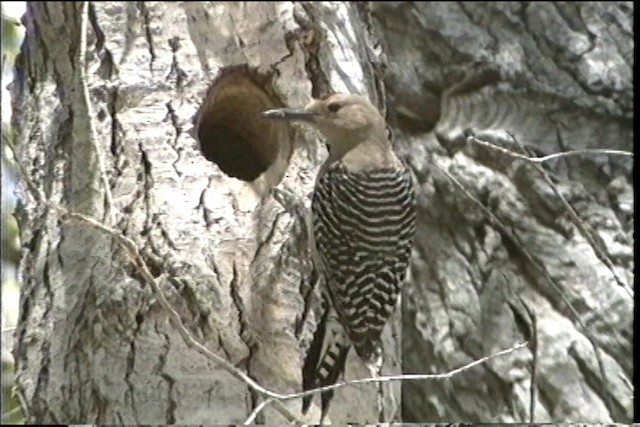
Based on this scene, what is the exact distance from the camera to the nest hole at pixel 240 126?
1.41m

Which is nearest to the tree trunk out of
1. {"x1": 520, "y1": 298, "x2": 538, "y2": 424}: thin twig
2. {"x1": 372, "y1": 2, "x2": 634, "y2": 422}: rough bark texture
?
{"x1": 372, "y1": 2, "x2": 634, "y2": 422}: rough bark texture

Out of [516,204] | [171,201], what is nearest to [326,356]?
[171,201]

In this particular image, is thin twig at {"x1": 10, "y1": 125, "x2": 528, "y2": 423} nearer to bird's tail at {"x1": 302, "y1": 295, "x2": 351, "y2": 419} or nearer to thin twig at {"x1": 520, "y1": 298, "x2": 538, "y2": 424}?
bird's tail at {"x1": 302, "y1": 295, "x2": 351, "y2": 419}

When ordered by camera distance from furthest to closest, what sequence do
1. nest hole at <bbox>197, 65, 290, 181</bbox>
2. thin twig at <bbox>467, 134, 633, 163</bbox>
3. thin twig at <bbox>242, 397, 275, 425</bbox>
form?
thin twig at <bbox>467, 134, 633, 163</bbox> < nest hole at <bbox>197, 65, 290, 181</bbox> < thin twig at <bbox>242, 397, 275, 425</bbox>

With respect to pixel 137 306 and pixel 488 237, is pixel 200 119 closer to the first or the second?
pixel 137 306

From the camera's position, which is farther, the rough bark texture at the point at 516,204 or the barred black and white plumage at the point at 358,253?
the rough bark texture at the point at 516,204

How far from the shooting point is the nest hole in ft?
4.64

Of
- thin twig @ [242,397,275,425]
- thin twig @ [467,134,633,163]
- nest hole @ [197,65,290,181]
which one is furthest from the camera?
thin twig @ [467,134,633,163]

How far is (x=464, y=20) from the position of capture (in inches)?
65.7

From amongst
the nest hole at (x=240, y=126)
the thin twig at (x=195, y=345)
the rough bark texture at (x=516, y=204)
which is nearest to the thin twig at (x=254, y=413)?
the thin twig at (x=195, y=345)

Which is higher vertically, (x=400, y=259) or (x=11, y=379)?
(x=400, y=259)

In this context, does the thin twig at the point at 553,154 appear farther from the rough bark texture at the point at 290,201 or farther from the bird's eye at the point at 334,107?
the bird's eye at the point at 334,107

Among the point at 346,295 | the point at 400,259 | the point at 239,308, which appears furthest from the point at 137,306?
the point at 400,259

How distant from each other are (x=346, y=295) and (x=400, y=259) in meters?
0.12
